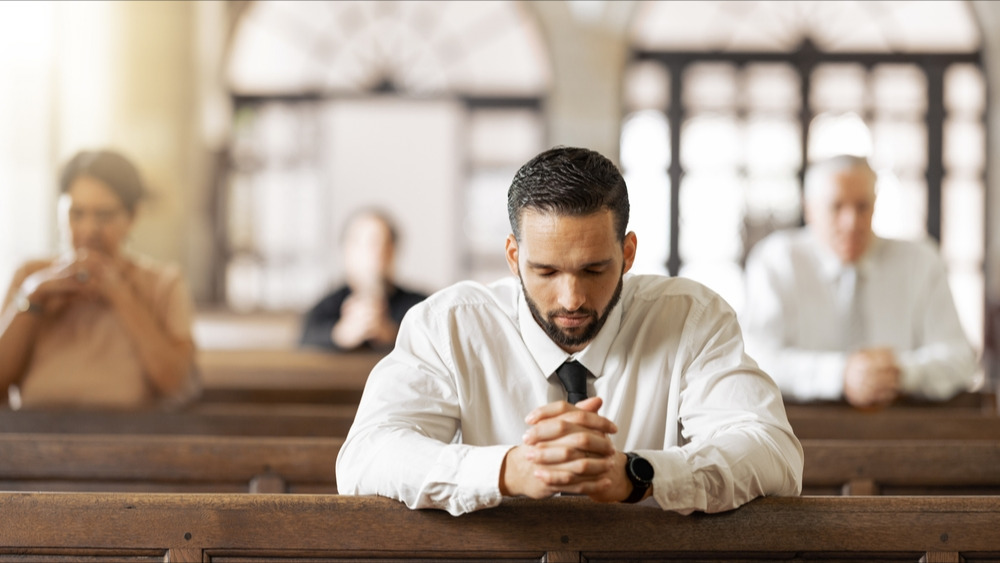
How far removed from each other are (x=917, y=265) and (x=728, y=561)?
2.61 m

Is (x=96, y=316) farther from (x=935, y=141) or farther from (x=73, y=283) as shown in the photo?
(x=935, y=141)

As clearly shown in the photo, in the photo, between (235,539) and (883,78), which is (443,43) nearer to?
(883,78)

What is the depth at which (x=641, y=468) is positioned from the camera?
5.30 ft

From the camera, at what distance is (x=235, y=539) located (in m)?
1.72

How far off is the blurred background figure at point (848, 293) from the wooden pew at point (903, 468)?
1.13 m

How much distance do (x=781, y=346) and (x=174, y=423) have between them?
7.31 ft

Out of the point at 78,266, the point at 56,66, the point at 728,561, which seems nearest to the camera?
the point at 728,561

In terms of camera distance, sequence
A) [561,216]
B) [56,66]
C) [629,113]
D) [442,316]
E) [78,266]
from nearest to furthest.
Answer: [561,216], [442,316], [78,266], [56,66], [629,113]

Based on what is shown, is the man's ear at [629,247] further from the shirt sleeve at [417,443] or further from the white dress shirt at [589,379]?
the shirt sleeve at [417,443]

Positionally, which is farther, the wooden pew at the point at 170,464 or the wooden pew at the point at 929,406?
the wooden pew at the point at 929,406

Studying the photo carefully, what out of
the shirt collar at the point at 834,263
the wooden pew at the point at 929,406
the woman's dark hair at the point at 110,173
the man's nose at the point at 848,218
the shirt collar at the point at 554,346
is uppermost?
the woman's dark hair at the point at 110,173

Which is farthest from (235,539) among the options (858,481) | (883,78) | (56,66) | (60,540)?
(883,78)

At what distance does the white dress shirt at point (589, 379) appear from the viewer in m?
1.90

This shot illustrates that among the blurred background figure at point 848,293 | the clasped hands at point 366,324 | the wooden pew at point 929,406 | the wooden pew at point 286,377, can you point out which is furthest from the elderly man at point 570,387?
the clasped hands at point 366,324
